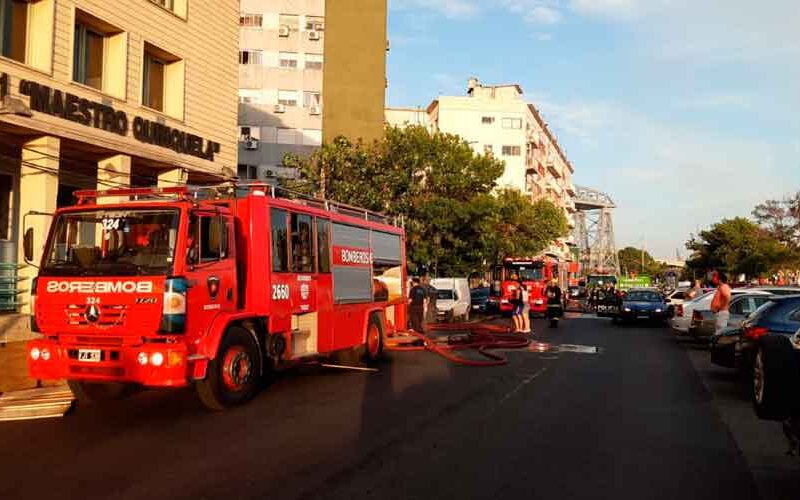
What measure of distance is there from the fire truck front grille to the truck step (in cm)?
135

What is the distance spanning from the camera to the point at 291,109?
45.9 meters

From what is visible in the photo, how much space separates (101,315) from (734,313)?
13753 mm

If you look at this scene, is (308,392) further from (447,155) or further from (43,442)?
(447,155)

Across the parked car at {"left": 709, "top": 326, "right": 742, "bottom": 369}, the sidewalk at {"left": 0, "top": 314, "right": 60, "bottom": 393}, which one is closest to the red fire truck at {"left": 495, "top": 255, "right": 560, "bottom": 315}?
the parked car at {"left": 709, "top": 326, "right": 742, "bottom": 369}

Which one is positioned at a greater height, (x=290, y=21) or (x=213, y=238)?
(x=290, y=21)

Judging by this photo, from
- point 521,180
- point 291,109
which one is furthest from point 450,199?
point 521,180

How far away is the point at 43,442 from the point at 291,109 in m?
39.4

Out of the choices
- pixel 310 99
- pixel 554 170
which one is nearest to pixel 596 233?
pixel 554 170

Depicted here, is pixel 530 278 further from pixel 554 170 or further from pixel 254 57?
pixel 554 170

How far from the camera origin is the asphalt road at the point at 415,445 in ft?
20.6

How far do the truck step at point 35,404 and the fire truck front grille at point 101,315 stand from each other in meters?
1.35

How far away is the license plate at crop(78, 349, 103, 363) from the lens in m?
9.17

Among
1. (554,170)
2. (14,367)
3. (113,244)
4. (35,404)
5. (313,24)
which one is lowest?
(35,404)

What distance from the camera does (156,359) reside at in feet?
29.2
